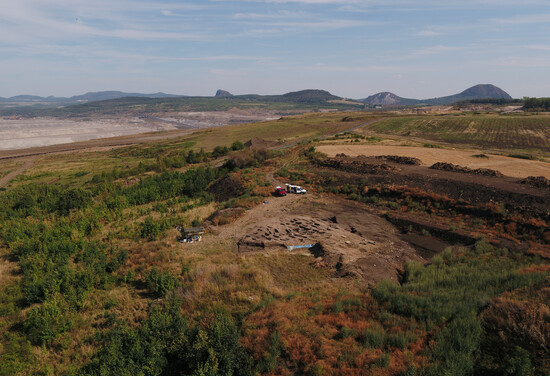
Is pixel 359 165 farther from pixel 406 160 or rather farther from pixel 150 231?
pixel 150 231

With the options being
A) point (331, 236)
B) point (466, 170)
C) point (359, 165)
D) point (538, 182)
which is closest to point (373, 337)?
point (331, 236)

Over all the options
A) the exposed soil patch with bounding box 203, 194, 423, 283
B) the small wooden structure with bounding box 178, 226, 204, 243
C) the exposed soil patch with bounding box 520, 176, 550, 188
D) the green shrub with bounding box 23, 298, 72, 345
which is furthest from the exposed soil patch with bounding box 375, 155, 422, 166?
the green shrub with bounding box 23, 298, 72, 345

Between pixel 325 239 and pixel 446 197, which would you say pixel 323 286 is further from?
pixel 446 197

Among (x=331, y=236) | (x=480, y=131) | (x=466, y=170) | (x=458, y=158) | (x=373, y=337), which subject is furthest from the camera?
(x=480, y=131)

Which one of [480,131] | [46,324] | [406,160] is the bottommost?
[46,324]

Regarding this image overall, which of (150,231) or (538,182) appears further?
(538,182)

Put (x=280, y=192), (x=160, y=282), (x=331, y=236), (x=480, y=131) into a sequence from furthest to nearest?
(x=480, y=131) < (x=280, y=192) < (x=331, y=236) < (x=160, y=282)

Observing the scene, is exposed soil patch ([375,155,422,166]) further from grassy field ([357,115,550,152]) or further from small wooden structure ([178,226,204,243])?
grassy field ([357,115,550,152])

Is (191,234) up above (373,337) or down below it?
below
